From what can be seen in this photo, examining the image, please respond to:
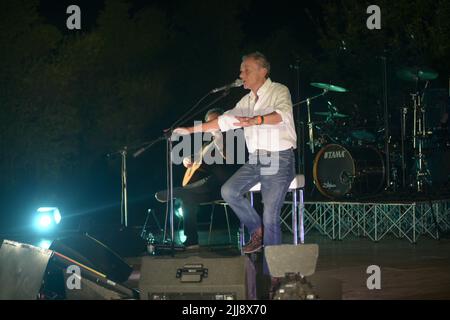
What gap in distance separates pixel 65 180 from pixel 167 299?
11.7m

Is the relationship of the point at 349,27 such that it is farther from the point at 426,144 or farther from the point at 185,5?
the point at 426,144

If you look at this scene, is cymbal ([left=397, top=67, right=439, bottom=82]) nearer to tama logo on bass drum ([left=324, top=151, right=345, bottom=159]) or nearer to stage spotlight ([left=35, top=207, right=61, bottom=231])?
tama logo on bass drum ([left=324, top=151, right=345, bottom=159])

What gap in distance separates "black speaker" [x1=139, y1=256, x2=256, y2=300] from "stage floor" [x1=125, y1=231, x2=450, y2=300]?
1.79ft

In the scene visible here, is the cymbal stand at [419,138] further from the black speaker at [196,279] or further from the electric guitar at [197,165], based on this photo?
the black speaker at [196,279]

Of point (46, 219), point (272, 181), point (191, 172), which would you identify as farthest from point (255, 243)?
point (46, 219)

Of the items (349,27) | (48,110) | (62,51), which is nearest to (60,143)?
(48,110)

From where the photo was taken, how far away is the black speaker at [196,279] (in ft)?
15.2

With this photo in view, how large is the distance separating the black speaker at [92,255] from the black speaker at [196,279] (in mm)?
1117

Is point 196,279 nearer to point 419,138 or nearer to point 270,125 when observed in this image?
point 270,125

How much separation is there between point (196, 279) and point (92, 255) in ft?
5.29

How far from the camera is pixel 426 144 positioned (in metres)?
10.8

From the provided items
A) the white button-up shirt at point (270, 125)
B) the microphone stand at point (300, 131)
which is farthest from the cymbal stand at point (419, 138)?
the white button-up shirt at point (270, 125)

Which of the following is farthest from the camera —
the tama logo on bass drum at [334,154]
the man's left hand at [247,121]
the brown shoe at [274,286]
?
the tama logo on bass drum at [334,154]

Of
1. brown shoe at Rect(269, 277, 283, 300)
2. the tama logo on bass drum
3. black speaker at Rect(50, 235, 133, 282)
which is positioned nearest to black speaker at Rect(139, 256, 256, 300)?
brown shoe at Rect(269, 277, 283, 300)
